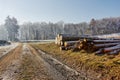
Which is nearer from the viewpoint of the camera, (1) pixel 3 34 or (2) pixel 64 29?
(2) pixel 64 29

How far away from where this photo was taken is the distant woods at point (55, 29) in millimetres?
108938

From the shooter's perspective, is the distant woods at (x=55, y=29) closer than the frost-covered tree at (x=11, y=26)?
No

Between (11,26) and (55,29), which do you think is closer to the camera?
(11,26)

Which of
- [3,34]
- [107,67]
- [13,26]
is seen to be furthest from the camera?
[3,34]

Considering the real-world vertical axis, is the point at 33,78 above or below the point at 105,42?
below

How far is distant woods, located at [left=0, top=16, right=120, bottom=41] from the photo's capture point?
109 metres

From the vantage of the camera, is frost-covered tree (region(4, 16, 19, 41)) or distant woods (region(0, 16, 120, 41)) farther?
distant woods (region(0, 16, 120, 41))

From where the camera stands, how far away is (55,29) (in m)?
137

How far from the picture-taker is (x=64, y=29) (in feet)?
448

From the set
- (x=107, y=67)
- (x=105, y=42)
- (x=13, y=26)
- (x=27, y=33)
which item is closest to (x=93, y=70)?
(x=107, y=67)

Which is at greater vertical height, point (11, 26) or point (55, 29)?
point (11, 26)

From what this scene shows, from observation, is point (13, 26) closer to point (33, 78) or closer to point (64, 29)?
point (64, 29)

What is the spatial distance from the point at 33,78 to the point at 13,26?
10342cm

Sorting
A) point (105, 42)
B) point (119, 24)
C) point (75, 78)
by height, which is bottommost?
point (75, 78)
